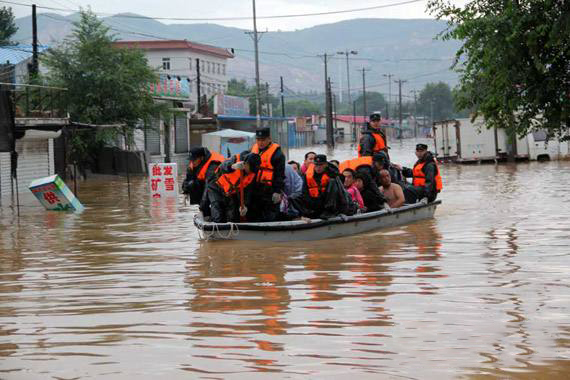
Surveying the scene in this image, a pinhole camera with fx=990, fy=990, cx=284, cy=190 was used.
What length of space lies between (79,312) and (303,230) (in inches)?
248

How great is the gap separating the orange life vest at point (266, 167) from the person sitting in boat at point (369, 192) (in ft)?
9.39

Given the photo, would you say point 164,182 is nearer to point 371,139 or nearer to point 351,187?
point 371,139

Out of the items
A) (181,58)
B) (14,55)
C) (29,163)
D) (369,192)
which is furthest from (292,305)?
(181,58)

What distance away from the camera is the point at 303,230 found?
50.0 ft

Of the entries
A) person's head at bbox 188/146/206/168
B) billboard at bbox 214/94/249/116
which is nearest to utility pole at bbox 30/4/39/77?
billboard at bbox 214/94/249/116

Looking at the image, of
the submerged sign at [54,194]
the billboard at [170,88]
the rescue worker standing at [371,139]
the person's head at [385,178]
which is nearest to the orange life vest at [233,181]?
the person's head at [385,178]

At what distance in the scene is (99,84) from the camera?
4488 cm

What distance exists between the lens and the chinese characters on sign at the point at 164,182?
2995 centimetres

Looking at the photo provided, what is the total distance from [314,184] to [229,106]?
182ft

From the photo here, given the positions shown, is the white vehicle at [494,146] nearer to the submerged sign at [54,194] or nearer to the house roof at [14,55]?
the house roof at [14,55]

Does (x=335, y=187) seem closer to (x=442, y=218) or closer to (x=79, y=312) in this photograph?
(x=442, y=218)

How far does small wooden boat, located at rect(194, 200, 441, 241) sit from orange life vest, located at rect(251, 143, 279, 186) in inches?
25.9

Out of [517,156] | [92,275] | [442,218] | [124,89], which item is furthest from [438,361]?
[517,156]

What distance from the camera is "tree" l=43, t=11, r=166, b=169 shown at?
1767 inches
